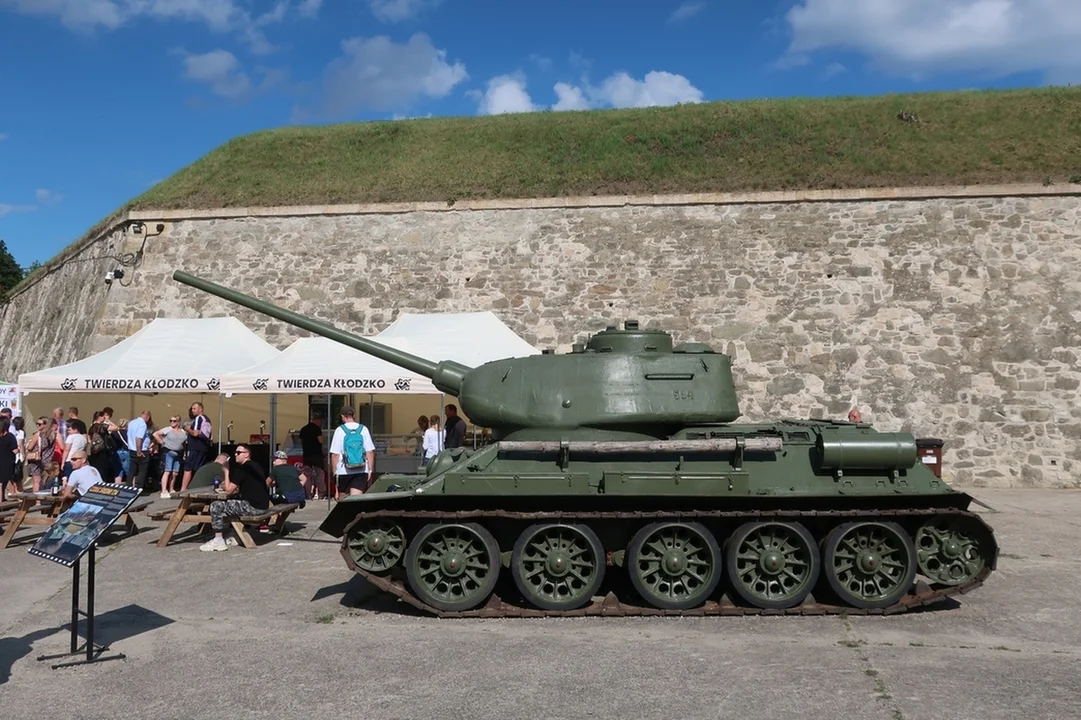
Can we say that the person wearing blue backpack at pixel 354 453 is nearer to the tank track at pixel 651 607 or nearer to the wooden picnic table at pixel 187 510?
the wooden picnic table at pixel 187 510

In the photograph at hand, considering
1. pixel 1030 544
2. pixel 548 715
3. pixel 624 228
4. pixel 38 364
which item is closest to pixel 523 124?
pixel 624 228

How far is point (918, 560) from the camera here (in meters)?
7.75

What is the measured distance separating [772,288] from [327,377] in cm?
920

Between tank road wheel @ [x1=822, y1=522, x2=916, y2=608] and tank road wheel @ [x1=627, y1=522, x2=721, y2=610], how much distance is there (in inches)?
39.9

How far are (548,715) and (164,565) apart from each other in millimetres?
6162

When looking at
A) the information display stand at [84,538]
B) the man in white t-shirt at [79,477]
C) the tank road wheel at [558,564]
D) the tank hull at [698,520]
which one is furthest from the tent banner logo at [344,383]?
the information display stand at [84,538]

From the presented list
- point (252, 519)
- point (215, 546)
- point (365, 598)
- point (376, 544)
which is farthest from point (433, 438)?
point (376, 544)

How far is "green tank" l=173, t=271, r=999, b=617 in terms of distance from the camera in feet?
24.7

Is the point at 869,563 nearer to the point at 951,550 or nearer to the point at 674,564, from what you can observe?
the point at 951,550

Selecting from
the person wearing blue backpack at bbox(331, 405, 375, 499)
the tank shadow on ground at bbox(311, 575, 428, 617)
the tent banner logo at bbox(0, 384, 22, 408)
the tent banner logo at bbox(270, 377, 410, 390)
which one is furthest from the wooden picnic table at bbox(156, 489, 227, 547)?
the tent banner logo at bbox(0, 384, 22, 408)

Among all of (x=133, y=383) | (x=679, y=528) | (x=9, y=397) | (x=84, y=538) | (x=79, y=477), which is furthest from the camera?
(x=9, y=397)

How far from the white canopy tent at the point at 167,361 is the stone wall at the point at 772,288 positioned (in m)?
2.78

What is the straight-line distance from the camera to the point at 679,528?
767 centimetres

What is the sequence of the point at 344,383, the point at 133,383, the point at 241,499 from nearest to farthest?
the point at 241,499 → the point at 344,383 → the point at 133,383
